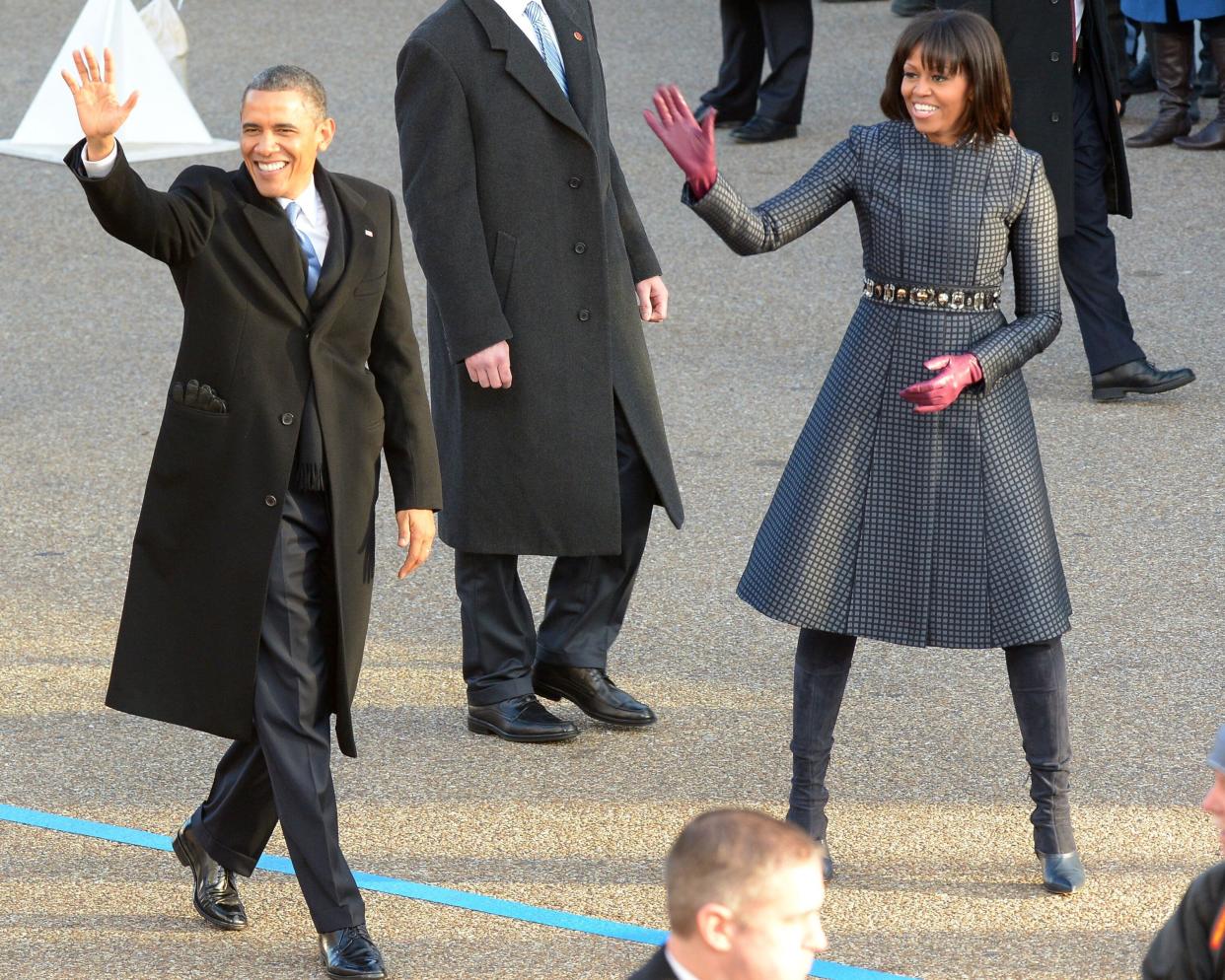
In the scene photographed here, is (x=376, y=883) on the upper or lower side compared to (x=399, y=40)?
lower

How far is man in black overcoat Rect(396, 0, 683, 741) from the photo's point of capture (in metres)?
4.60

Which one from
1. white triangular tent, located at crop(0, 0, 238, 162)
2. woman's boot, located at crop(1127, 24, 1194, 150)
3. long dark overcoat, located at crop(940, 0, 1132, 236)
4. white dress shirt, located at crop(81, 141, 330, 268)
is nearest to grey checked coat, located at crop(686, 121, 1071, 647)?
white dress shirt, located at crop(81, 141, 330, 268)

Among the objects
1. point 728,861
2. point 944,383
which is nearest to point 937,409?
point 944,383

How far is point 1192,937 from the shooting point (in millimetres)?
2484

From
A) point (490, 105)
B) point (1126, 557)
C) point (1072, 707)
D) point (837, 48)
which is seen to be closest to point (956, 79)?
point (490, 105)

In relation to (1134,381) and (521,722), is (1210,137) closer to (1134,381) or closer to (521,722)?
(1134,381)

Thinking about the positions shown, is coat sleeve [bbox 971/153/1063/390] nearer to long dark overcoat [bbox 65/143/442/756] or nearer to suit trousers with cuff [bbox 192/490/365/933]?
long dark overcoat [bbox 65/143/442/756]

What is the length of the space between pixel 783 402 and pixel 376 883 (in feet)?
12.2

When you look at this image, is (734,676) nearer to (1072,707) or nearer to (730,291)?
(1072,707)

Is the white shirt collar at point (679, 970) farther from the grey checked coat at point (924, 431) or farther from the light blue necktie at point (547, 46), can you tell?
the light blue necktie at point (547, 46)

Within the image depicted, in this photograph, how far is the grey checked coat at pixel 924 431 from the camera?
3992mm

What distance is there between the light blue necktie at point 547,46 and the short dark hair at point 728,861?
2.79 m

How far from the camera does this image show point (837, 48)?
13.9 m

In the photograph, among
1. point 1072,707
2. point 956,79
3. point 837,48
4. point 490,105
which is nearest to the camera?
point 956,79
